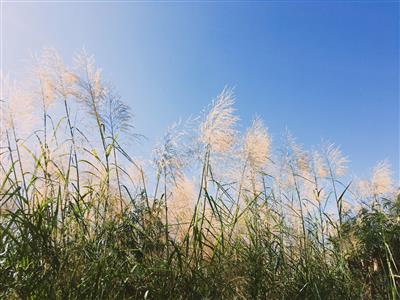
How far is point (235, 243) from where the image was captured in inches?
105

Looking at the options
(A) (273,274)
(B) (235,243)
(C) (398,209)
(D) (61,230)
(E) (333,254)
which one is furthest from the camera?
(C) (398,209)

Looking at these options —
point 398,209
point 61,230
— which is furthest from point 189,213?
point 398,209

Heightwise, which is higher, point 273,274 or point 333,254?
point 333,254

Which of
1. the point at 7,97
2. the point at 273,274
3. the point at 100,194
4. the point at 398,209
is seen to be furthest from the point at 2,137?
the point at 398,209

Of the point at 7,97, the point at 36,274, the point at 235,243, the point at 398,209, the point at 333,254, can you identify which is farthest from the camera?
the point at 398,209

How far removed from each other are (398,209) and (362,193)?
47 cm

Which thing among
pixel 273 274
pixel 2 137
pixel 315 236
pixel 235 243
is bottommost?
pixel 273 274

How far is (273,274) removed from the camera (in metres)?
2.51

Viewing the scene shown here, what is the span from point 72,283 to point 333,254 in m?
2.02

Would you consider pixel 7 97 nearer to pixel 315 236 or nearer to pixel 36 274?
pixel 36 274

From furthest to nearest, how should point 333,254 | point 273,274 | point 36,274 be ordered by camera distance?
point 333,254 < point 273,274 < point 36,274

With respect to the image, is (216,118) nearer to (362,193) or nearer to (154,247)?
(154,247)

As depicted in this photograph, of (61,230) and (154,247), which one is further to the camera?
(154,247)

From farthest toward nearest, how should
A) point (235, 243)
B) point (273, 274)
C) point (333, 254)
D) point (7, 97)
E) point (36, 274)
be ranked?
1. point (7, 97)
2. point (333, 254)
3. point (235, 243)
4. point (273, 274)
5. point (36, 274)
